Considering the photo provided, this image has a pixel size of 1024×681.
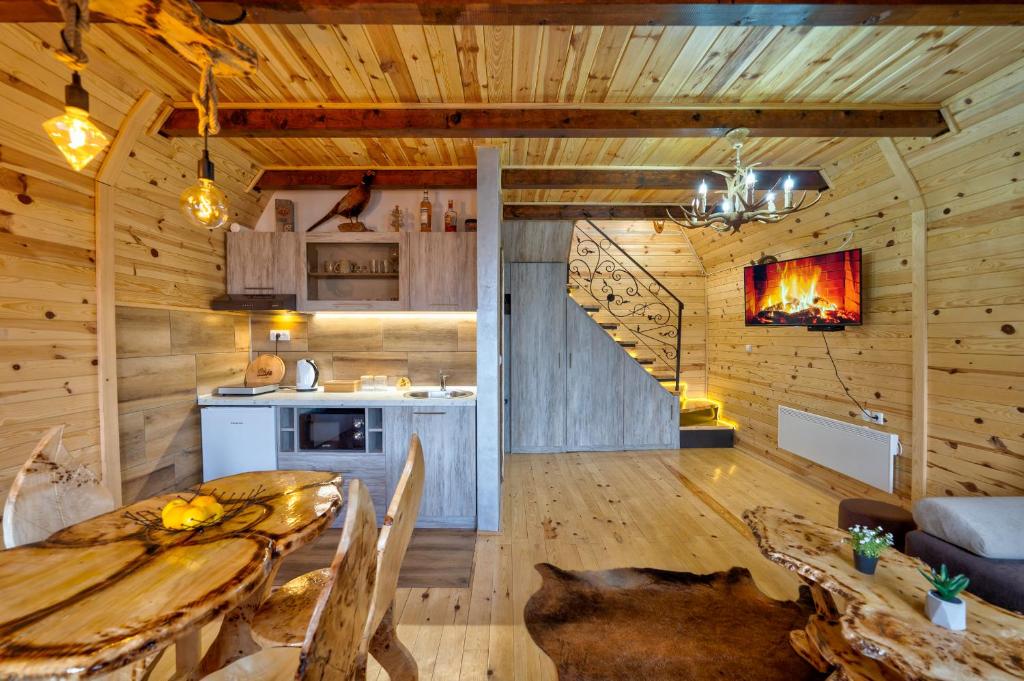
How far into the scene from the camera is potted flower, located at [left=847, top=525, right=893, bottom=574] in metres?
1.75

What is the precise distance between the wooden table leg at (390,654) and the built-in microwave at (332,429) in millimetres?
1808

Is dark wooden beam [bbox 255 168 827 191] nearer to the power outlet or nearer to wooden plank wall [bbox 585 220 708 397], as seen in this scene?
the power outlet

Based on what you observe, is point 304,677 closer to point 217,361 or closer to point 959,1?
point 959,1

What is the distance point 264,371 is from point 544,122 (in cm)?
310

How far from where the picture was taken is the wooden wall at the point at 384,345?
3.89 m

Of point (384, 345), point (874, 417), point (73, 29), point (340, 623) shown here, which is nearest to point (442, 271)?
point (384, 345)

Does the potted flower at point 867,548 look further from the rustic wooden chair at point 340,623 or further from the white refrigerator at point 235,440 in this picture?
the white refrigerator at point 235,440

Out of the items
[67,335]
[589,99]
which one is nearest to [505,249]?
[589,99]

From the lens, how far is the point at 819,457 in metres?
4.07

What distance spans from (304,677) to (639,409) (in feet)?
16.7

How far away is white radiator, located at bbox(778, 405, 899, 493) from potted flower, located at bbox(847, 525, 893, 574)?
2166 mm

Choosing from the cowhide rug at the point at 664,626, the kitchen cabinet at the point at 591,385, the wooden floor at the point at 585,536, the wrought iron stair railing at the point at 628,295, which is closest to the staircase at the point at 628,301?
the wrought iron stair railing at the point at 628,295

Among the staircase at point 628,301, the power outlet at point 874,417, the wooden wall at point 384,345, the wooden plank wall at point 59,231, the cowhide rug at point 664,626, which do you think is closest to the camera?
the cowhide rug at point 664,626

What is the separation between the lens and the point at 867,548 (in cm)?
176
